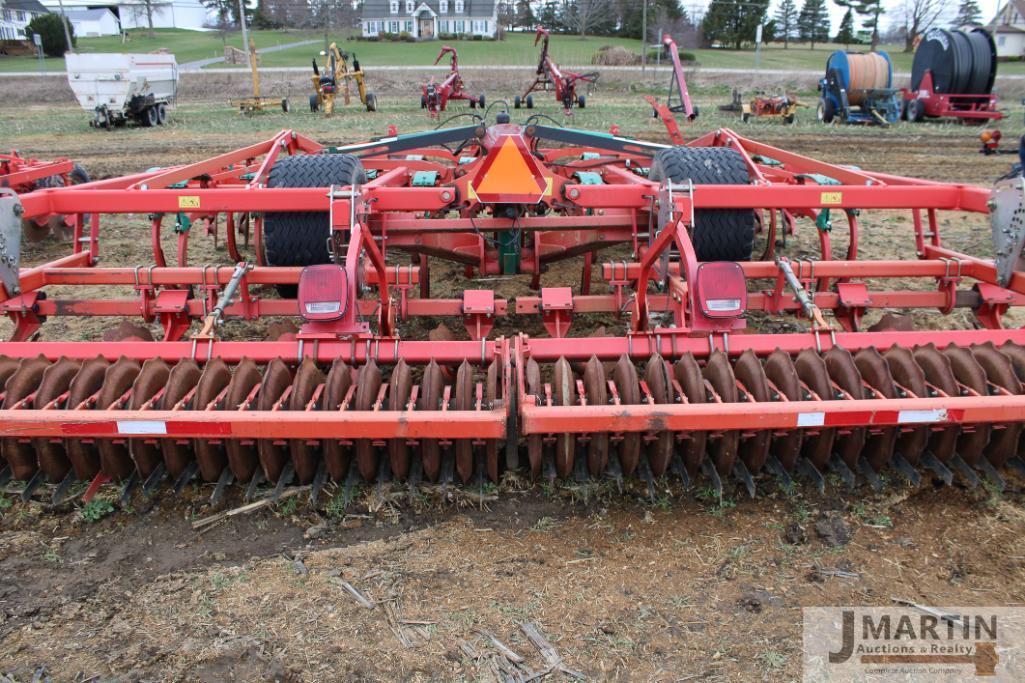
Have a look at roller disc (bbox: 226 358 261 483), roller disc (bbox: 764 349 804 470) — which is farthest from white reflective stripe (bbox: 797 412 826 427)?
roller disc (bbox: 226 358 261 483)

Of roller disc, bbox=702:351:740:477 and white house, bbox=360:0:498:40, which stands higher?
white house, bbox=360:0:498:40

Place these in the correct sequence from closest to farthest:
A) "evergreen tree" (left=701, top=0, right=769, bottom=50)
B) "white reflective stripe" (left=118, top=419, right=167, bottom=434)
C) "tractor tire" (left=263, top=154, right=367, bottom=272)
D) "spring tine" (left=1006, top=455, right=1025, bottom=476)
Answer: "white reflective stripe" (left=118, top=419, right=167, bottom=434) → "spring tine" (left=1006, top=455, right=1025, bottom=476) → "tractor tire" (left=263, top=154, right=367, bottom=272) → "evergreen tree" (left=701, top=0, right=769, bottom=50)

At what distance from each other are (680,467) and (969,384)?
1351 mm

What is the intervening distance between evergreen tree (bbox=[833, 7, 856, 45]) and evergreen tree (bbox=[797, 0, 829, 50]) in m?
1.15

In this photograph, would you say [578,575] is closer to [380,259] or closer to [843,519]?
[843,519]

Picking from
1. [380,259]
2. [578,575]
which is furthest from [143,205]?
[578,575]

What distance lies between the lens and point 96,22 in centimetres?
7069

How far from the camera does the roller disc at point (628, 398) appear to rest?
10.3 feet

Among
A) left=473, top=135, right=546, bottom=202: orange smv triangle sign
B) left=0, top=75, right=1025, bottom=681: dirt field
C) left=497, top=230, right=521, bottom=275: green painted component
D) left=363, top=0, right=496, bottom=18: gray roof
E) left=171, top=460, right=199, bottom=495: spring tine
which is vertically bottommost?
left=0, top=75, right=1025, bottom=681: dirt field

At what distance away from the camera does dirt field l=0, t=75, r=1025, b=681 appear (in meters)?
2.48

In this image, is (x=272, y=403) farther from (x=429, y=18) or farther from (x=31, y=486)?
(x=429, y=18)

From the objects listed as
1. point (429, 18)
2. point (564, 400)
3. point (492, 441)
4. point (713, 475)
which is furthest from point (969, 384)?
point (429, 18)

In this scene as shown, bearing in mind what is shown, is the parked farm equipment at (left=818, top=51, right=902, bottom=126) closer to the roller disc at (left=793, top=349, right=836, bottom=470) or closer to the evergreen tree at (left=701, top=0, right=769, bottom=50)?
the roller disc at (left=793, top=349, right=836, bottom=470)

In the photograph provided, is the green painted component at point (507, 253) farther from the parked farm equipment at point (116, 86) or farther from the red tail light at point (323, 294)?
the parked farm equipment at point (116, 86)
